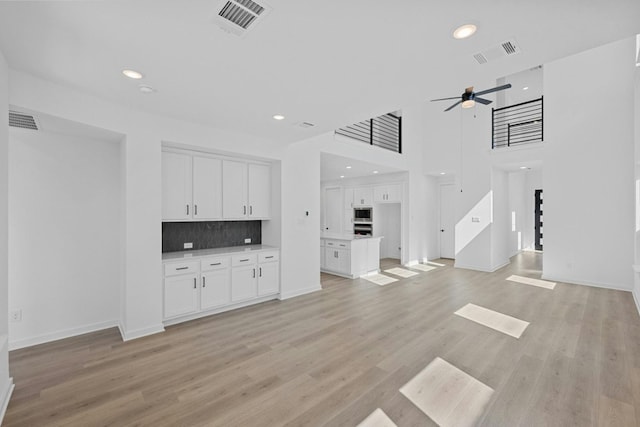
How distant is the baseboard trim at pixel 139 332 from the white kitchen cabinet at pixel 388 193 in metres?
6.54

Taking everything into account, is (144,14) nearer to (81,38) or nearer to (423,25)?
(81,38)

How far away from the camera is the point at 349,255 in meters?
6.45

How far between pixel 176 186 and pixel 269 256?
1806 mm

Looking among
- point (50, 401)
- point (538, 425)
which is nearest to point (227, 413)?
point (50, 401)

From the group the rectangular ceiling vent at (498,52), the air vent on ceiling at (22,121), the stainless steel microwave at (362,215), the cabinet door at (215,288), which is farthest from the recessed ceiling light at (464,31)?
the stainless steel microwave at (362,215)

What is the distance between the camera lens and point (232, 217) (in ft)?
15.1

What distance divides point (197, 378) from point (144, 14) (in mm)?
2897

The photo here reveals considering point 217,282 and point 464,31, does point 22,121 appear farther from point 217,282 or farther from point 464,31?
point 464,31

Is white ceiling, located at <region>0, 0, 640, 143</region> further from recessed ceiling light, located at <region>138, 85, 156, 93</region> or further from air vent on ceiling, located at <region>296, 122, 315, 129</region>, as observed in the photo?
air vent on ceiling, located at <region>296, 122, 315, 129</region>

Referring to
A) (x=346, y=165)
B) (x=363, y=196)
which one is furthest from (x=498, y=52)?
(x=363, y=196)

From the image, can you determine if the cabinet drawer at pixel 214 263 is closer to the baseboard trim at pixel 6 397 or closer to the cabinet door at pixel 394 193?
the baseboard trim at pixel 6 397

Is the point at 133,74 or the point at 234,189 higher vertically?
the point at 133,74

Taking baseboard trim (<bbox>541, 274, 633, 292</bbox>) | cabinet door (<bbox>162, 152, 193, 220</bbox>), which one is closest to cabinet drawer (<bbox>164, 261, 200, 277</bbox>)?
cabinet door (<bbox>162, 152, 193, 220</bbox>)

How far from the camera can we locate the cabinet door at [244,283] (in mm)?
4348
